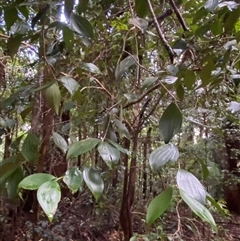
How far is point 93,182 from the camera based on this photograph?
396mm

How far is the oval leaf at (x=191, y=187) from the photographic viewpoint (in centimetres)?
33

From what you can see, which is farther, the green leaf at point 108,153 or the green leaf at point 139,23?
the green leaf at point 139,23

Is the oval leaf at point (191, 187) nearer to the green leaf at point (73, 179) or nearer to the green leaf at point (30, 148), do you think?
the green leaf at point (73, 179)

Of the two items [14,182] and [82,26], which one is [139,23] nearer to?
[82,26]

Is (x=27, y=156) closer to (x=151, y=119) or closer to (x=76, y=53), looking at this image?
(x=76, y=53)

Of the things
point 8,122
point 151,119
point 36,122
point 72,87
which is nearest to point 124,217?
point 151,119

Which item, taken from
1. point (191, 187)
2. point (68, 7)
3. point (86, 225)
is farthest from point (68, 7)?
point (86, 225)

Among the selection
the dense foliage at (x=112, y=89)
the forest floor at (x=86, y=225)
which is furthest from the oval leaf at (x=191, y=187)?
the forest floor at (x=86, y=225)

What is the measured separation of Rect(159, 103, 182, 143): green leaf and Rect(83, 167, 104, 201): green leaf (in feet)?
0.35

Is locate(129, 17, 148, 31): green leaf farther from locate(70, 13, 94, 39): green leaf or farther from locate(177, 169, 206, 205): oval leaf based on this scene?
locate(177, 169, 206, 205): oval leaf

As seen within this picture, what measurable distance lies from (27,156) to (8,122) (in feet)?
1.62

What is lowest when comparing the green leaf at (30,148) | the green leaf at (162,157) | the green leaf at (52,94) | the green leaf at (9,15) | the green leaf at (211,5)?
the green leaf at (162,157)

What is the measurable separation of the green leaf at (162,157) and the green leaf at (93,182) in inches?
2.8

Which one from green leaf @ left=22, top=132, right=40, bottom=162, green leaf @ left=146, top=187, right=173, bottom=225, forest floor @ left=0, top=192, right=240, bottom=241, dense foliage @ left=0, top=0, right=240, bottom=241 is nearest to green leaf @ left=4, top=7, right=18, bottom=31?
dense foliage @ left=0, top=0, right=240, bottom=241
